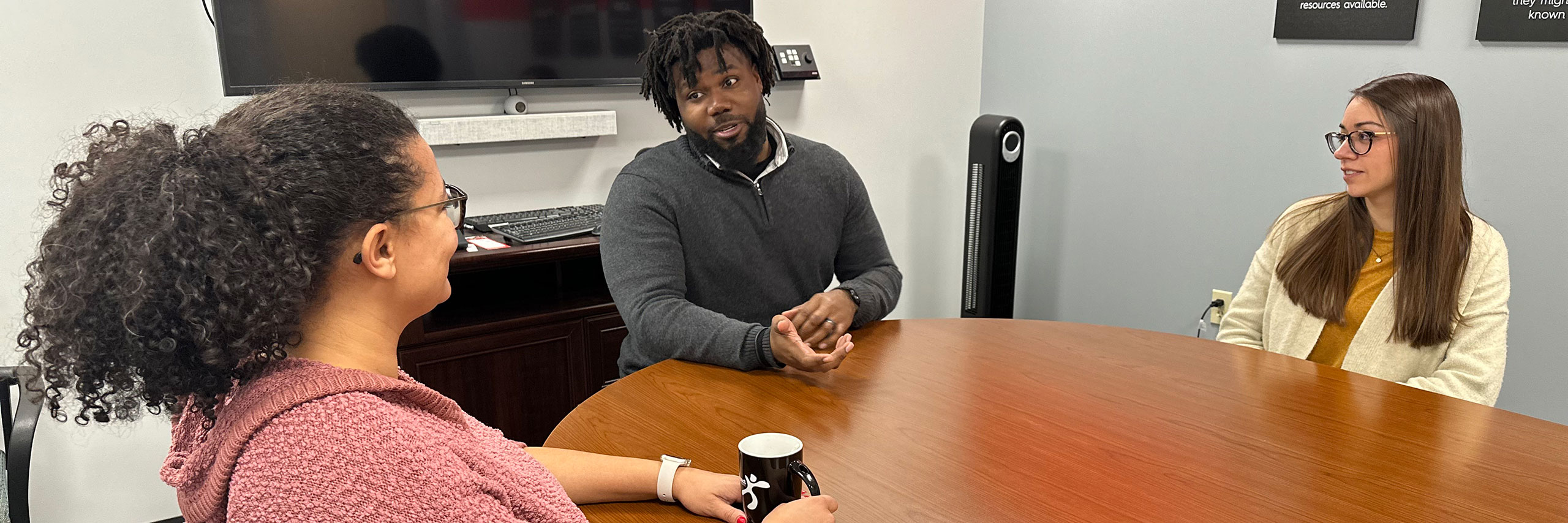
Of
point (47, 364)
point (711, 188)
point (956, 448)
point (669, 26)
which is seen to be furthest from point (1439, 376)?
point (47, 364)

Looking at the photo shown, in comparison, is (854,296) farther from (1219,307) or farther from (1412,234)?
(1219,307)

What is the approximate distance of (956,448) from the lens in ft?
4.09

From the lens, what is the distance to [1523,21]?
230cm

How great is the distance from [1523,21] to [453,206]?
8.37ft

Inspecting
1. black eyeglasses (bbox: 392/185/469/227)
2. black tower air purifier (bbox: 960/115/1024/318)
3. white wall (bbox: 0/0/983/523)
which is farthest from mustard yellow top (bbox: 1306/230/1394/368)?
white wall (bbox: 0/0/983/523)

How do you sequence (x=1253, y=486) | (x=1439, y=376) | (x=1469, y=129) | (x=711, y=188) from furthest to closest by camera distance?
1. (x=1469, y=129)
2. (x=711, y=188)
3. (x=1439, y=376)
4. (x=1253, y=486)

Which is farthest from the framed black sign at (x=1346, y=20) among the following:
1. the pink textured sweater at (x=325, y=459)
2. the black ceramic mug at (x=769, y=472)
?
the pink textured sweater at (x=325, y=459)

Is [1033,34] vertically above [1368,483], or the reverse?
[1033,34]

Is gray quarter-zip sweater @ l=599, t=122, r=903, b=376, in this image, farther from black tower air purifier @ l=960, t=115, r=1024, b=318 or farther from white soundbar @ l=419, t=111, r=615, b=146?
black tower air purifier @ l=960, t=115, r=1024, b=318

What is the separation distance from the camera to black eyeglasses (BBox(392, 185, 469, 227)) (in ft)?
2.94

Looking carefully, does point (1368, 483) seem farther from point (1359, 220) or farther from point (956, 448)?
point (1359, 220)

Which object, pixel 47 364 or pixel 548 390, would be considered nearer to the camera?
pixel 47 364

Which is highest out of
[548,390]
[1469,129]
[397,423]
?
[1469,129]

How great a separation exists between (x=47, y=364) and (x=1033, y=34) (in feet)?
10.7
